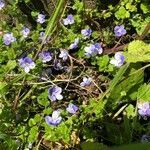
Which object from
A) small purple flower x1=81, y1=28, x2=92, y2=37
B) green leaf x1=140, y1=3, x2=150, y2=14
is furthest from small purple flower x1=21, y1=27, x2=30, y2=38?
green leaf x1=140, y1=3, x2=150, y2=14

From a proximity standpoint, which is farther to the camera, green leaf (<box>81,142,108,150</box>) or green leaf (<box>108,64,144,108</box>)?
green leaf (<box>108,64,144,108</box>)

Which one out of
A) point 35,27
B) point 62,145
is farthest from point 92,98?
point 35,27

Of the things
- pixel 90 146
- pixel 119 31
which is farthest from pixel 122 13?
pixel 90 146

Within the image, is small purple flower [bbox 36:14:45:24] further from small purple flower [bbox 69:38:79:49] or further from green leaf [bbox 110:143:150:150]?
green leaf [bbox 110:143:150:150]

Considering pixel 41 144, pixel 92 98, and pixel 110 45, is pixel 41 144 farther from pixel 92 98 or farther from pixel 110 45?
pixel 110 45

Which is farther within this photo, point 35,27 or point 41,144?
point 35,27

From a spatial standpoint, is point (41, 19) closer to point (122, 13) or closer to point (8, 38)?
point (8, 38)

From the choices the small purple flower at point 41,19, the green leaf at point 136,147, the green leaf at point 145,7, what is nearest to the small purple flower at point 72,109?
the small purple flower at point 41,19
